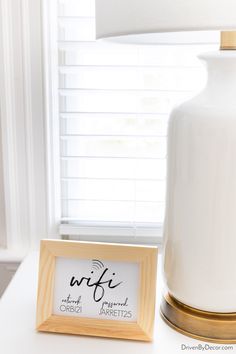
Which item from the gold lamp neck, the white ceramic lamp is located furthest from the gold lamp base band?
the gold lamp neck

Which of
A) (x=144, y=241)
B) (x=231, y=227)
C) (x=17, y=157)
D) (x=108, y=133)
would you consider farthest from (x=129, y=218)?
(x=231, y=227)

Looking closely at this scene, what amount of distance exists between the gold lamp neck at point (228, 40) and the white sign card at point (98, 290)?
428 millimetres

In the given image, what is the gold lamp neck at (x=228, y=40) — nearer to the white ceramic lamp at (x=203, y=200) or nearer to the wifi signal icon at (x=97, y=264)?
the white ceramic lamp at (x=203, y=200)

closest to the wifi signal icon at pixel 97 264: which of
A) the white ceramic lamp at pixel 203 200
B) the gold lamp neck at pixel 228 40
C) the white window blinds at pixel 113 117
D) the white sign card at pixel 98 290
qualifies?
the white sign card at pixel 98 290

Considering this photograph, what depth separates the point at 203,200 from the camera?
0.81 metres

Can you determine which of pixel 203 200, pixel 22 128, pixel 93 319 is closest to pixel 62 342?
pixel 93 319

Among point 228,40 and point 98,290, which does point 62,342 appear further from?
point 228,40

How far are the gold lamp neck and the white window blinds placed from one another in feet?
1.08

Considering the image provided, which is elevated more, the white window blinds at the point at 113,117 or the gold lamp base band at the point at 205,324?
the white window blinds at the point at 113,117

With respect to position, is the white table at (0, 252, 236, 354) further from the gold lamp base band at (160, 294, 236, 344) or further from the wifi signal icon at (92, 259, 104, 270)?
the wifi signal icon at (92, 259, 104, 270)

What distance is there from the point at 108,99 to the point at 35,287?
497 millimetres

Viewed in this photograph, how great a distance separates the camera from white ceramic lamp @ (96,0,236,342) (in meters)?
0.77

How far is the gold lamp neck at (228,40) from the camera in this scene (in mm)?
794

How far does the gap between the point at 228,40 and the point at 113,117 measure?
438 millimetres
